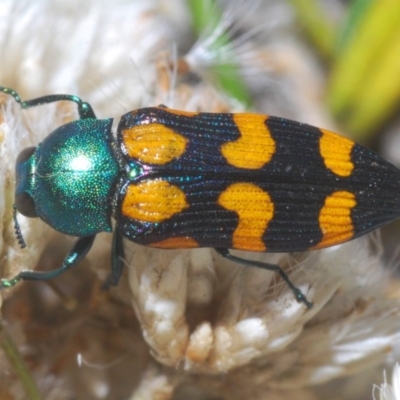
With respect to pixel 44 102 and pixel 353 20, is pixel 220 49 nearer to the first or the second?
pixel 353 20

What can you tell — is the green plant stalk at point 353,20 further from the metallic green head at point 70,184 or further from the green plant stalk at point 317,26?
the metallic green head at point 70,184

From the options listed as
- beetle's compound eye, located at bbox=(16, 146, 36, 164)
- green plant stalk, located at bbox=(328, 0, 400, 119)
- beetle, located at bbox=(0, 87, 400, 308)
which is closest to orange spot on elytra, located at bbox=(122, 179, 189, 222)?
beetle, located at bbox=(0, 87, 400, 308)

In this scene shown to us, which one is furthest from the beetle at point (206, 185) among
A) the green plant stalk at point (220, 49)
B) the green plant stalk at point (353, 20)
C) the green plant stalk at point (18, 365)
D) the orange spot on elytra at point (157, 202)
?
the green plant stalk at point (353, 20)

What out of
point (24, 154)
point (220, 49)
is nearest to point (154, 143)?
point (24, 154)

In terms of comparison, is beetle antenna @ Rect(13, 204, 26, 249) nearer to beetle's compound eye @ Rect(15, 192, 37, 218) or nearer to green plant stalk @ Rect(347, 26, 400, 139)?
beetle's compound eye @ Rect(15, 192, 37, 218)

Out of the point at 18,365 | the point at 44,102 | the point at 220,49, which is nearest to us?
the point at 18,365

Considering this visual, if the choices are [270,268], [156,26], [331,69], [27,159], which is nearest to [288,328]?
[270,268]
